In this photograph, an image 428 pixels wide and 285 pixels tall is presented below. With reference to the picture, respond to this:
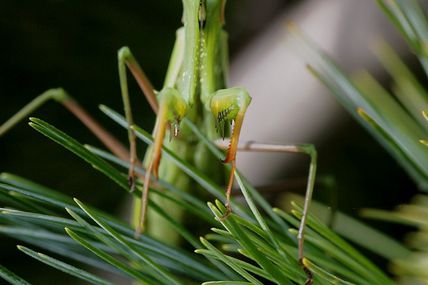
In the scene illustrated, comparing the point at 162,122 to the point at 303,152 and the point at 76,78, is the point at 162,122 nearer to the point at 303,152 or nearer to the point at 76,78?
the point at 303,152

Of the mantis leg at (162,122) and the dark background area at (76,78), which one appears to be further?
the dark background area at (76,78)

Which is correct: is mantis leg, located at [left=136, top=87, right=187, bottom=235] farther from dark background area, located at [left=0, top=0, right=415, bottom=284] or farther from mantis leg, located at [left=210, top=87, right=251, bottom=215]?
dark background area, located at [left=0, top=0, right=415, bottom=284]

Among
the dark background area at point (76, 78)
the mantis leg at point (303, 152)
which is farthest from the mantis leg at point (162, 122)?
the dark background area at point (76, 78)

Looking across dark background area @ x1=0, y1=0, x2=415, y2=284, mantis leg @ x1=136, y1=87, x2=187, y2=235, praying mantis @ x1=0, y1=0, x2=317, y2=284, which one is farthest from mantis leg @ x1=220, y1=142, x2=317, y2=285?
dark background area @ x1=0, y1=0, x2=415, y2=284

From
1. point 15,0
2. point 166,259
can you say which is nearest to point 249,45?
point 15,0

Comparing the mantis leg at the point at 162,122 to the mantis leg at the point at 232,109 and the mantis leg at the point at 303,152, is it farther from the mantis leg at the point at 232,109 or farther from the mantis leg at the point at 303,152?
the mantis leg at the point at 303,152

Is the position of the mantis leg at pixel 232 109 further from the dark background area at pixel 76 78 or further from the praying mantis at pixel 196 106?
the dark background area at pixel 76 78
